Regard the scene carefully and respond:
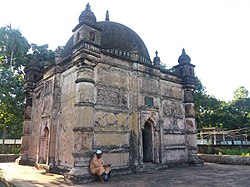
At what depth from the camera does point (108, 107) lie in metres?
8.56

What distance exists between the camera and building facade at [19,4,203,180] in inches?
309

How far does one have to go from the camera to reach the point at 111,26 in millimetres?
12078

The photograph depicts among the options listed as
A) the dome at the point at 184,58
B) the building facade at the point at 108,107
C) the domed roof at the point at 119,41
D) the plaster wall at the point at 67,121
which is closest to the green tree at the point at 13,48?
the building facade at the point at 108,107

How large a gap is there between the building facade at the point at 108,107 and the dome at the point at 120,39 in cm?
6

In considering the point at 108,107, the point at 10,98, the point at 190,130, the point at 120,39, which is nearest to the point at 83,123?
the point at 108,107

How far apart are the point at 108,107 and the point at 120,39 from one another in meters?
4.56

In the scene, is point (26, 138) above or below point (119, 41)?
below

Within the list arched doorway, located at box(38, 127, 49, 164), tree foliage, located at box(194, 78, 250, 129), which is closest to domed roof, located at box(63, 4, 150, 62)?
arched doorway, located at box(38, 127, 49, 164)

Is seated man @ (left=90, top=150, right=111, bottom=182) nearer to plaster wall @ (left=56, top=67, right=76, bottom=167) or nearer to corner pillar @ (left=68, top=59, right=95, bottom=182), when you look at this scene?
corner pillar @ (left=68, top=59, right=95, bottom=182)

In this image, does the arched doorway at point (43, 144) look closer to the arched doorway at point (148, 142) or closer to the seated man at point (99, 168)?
the seated man at point (99, 168)

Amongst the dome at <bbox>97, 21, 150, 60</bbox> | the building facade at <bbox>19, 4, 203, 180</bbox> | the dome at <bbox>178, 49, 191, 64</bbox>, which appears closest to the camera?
the building facade at <bbox>19, 4, 203, 180</bbox>

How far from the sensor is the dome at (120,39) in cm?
1110

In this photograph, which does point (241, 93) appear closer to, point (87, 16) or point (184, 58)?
point (184, 58)

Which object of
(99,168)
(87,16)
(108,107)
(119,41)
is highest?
(119,41)
